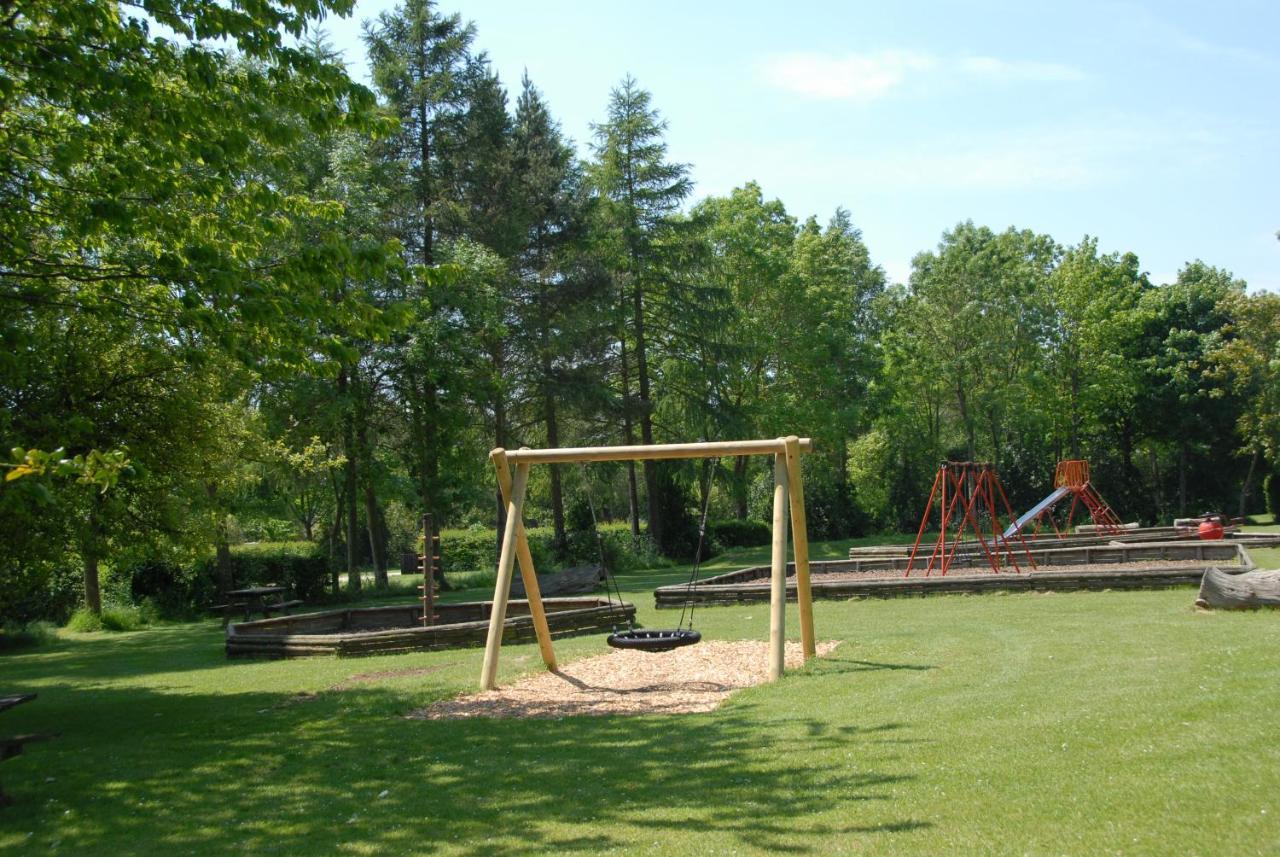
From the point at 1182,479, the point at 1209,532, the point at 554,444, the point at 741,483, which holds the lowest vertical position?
the point at 1209,532

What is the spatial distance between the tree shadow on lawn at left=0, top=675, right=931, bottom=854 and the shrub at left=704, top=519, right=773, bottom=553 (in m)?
29.8

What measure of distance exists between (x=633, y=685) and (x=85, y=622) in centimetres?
1628

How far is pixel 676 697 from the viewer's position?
33.3 feet

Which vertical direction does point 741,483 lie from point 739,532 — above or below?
above

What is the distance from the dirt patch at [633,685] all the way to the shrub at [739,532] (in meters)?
26.0

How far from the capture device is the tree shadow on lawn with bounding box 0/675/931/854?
5.70 meters

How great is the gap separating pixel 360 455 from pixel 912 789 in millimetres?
25126

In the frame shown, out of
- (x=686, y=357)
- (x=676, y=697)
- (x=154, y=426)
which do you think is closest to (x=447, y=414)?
(x=686, y=357)

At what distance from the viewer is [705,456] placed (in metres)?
10.6

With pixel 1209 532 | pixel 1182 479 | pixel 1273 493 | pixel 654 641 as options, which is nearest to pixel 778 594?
pixel 654 641

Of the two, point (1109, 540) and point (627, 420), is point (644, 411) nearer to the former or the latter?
point (627, 420)

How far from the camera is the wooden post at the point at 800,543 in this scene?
35.5 feet

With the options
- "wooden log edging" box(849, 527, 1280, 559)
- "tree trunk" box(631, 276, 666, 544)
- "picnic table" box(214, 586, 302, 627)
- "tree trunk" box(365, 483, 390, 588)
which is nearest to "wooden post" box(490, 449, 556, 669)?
"picnic table" box(214, 586, 302, 627)

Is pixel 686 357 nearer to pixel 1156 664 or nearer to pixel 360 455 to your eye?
pixel 360 455
